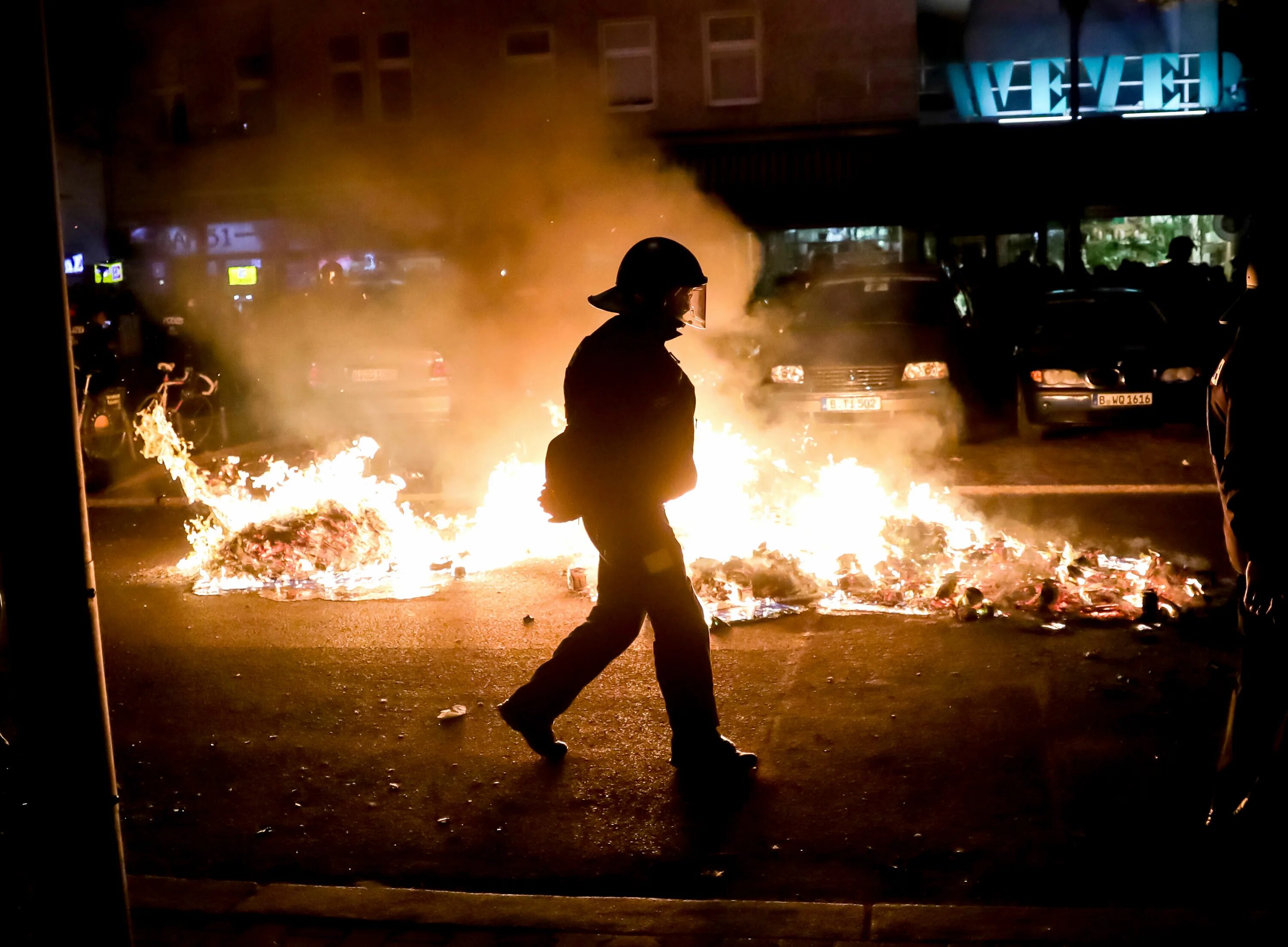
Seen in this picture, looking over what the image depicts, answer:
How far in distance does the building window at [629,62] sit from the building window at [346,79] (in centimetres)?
471

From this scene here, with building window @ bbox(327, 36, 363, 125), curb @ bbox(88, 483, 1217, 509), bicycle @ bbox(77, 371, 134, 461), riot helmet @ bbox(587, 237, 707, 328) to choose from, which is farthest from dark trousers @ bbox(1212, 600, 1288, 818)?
building window @ bbox(327, 36, 363, 125)

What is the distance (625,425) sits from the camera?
14.0 feet

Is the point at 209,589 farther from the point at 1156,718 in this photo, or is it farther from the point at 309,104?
the point at 309,104

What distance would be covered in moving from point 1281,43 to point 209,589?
7.37 m

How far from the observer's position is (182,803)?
4.44 meters

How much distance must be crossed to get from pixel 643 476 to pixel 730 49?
64.0ft

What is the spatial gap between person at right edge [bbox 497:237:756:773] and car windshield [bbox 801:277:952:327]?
9076 mm

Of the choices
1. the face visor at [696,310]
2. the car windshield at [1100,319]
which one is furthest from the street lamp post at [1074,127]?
the face visor at [696,310]

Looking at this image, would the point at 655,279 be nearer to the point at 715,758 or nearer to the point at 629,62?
the point at 715,758

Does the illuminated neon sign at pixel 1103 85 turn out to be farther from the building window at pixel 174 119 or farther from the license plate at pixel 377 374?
the building window at pixel 174 119

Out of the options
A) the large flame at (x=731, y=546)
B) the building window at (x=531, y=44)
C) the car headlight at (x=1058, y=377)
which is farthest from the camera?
the building window at (x=531, y=44)

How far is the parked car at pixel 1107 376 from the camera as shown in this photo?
12.5 meters

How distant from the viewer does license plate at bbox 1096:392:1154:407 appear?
40.8ft

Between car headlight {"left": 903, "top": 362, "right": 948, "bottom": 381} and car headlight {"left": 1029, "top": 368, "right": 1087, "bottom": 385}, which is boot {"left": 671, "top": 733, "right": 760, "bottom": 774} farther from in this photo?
car headlight {"left": 1029, "top": 368, "right": 1087, "bottom": 385}
